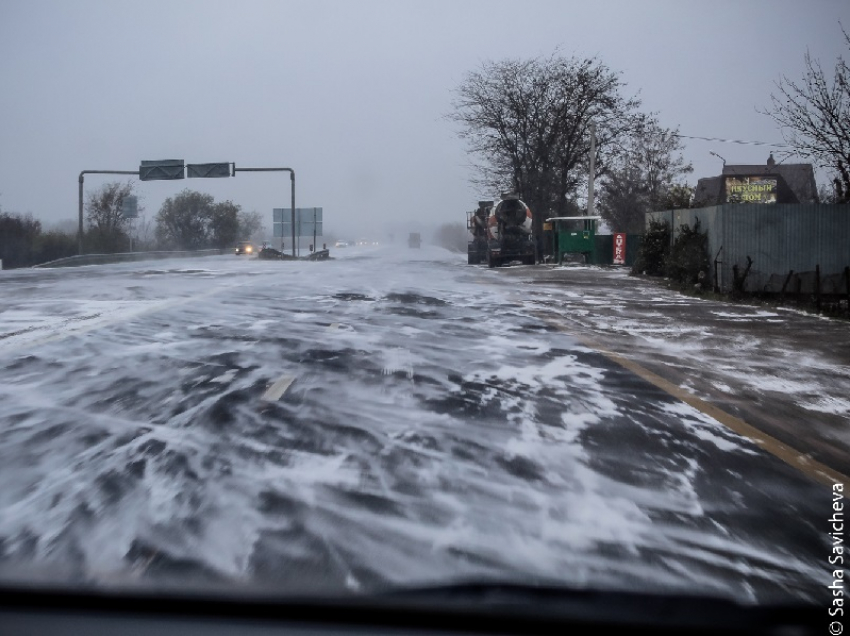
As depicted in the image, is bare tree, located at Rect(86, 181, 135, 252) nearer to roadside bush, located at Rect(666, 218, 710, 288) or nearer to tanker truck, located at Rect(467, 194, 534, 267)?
tanker truck, located at Rect(467, 194, 534, 267)

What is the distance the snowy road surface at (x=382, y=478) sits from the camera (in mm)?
3613

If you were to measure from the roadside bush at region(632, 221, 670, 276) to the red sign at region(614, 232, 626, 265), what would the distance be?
14.7 metres

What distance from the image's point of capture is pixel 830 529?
13.8 feet

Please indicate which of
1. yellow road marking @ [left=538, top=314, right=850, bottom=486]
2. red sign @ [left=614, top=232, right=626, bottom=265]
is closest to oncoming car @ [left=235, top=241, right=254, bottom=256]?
red sign @ [left=614, top=232, right=626, bottom=265]

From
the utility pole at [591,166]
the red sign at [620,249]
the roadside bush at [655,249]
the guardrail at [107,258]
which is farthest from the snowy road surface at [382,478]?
the utility pole at [591,166]

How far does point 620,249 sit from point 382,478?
143 feet

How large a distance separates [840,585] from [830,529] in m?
0.80

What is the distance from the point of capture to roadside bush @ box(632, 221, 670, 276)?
30250 mm

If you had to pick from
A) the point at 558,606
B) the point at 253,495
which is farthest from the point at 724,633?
the point at 253,495

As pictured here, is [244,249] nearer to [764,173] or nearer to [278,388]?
[764,173]

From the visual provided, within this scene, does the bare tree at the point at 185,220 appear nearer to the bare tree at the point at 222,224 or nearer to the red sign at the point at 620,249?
the bare tree at the point at 222,224

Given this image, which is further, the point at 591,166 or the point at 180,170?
the point at 180,170

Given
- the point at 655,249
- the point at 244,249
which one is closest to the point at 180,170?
the point at 244,249

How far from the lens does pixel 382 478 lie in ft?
16.4
